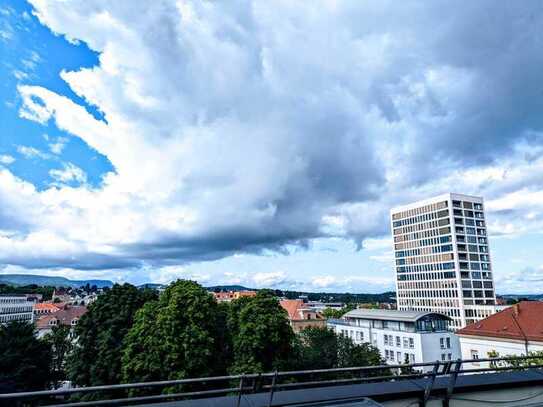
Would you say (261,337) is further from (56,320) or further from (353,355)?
(56,320)

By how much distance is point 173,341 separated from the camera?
832 inches

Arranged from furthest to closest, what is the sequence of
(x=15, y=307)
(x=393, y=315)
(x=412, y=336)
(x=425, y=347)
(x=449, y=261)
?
(x=15, y=307)
(x=449, y=261)
(x=393, y=315)
(x=412, y=336)
(x=425, y=347)

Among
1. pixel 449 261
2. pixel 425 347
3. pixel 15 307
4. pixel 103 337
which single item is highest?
pixel 449 261

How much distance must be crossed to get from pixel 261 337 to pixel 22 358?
22538 millimetres

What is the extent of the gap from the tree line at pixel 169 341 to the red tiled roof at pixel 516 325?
46.2 feet

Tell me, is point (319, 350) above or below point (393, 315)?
below

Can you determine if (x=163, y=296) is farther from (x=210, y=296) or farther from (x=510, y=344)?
(x=510, y=344)

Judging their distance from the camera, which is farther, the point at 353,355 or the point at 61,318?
the point at 61,318

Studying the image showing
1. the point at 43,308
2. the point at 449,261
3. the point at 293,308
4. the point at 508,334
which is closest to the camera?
the point at 508,334

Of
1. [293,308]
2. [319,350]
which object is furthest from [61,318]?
[319,350]

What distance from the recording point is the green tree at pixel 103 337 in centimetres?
2398

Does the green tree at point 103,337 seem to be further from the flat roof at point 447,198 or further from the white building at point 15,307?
the white building at point 15,307

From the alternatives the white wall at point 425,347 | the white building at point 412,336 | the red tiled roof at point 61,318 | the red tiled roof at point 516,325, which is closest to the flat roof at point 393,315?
the white building at point 412,336

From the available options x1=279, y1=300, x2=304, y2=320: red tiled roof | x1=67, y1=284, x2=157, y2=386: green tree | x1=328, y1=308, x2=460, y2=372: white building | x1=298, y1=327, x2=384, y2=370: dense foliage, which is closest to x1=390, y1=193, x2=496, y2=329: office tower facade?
x1=279, y1=300, x2=304, y2=320: red tiled roof
